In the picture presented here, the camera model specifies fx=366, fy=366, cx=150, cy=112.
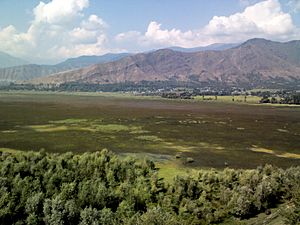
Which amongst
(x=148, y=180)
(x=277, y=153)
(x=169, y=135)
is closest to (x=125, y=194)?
(x=148, y=180)

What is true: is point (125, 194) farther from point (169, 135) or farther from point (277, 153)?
point (169, 135)

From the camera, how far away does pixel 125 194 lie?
4922 cm

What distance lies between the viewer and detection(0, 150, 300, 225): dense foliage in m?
41.7

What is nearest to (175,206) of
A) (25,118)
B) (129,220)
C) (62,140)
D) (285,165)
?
(129,220)

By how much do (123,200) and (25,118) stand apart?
352 feet

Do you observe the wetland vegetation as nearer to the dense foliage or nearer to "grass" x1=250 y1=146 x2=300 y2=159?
the dense foliage

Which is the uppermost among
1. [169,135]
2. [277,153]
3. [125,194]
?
[169,135]

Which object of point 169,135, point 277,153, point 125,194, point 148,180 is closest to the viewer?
point 125,194

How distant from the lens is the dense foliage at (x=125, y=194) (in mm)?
41656

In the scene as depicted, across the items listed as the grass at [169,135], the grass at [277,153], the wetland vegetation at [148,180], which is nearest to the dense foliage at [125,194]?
the wetland vegetation at [148,180]

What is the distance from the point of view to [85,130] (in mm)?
117375

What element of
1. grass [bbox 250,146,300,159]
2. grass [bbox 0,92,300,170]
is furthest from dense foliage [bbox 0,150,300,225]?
grass [bbox 250,146,300,159]

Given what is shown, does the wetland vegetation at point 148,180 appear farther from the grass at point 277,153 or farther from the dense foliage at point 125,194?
the grass at point 277,153

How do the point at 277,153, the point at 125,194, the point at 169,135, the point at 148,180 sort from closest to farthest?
the point at 125,194 < the point at 148,180 < the point at 277,153 < the point at 169,135
